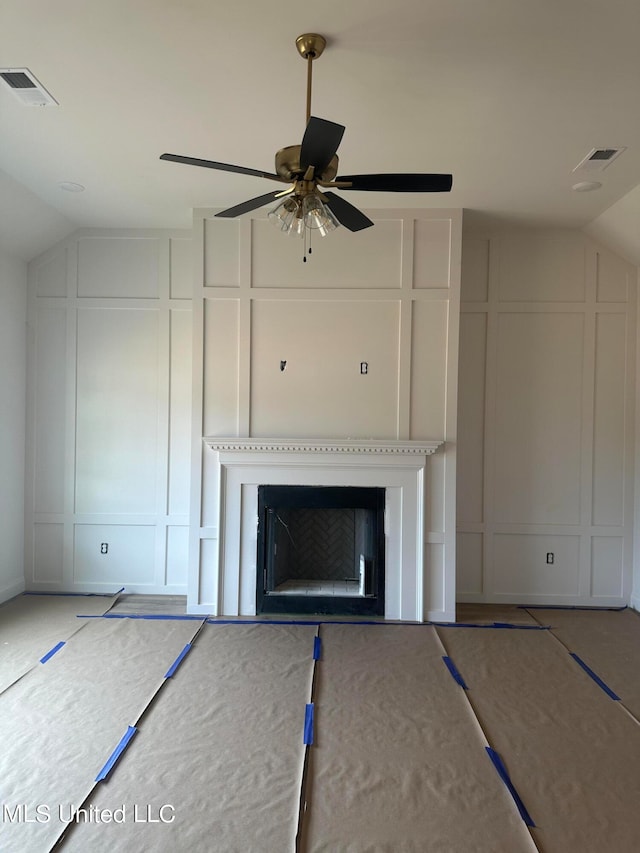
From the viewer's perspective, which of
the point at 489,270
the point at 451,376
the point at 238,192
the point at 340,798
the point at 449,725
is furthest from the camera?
the point at 489,270

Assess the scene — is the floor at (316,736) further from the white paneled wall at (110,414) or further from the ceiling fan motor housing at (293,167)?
the ceiling fan motor housing at (293,167)

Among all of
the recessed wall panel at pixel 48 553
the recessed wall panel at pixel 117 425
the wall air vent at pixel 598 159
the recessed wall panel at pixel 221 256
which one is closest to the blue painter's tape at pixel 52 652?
the recessed wall panel at pixel 48 553

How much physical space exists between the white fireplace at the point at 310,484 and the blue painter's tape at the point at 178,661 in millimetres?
537

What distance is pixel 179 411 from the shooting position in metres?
4.29

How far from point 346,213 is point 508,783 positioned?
2506 millimetres

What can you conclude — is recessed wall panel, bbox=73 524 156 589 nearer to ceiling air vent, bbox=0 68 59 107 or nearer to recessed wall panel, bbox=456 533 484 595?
recessed wall panel, bbox=456 533 484 595

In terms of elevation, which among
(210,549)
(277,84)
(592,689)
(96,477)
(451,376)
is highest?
Result: (277,84)

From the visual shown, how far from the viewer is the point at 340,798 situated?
201 centimetres

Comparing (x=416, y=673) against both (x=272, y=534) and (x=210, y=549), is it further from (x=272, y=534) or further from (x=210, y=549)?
(x=210, y=549)

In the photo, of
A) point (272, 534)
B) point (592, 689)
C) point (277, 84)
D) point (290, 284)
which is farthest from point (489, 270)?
point (592, 689)

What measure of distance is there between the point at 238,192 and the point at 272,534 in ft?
8.33

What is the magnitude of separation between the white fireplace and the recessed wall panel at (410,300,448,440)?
0.89 feet

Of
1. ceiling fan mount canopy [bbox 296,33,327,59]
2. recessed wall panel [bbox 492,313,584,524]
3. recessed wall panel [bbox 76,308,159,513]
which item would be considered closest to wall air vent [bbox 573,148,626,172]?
recessed wall panel [bbox 492,313,584,524]

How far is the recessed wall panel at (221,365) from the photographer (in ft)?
12.5
